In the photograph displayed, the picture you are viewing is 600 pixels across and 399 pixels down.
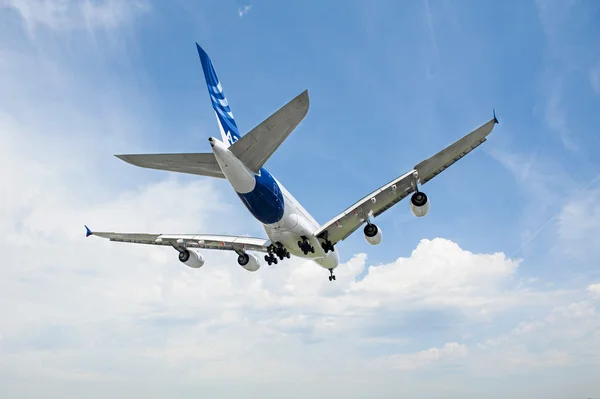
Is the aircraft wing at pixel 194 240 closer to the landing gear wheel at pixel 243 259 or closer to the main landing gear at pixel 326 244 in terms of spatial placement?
the landing gear wheel at pixel 243 259

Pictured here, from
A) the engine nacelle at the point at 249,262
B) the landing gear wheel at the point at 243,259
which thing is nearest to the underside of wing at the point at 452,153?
the engine nacelle at the point at 249,262

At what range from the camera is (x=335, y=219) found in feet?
69.5

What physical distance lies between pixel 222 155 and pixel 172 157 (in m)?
1.83

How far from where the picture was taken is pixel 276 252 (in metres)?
22.2

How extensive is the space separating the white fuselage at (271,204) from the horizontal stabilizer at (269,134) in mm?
339

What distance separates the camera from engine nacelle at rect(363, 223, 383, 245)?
21.1 meters

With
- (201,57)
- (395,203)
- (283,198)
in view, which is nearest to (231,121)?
(201,57)

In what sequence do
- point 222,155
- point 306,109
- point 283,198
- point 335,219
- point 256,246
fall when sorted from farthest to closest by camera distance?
point 256,246
point 335,219
point 283,198
point 222,155
point 306,109

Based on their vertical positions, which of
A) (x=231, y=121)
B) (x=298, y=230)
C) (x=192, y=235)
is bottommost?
(x=298, y=230)

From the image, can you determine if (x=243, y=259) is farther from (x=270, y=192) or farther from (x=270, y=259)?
(x=270, y=192)

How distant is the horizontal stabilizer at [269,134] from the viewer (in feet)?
46.9

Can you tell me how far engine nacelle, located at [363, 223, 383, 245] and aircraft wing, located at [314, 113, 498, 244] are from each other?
46 centimetres

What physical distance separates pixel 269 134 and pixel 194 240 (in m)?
10.5

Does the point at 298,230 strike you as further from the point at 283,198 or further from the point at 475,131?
the point at 475,131
